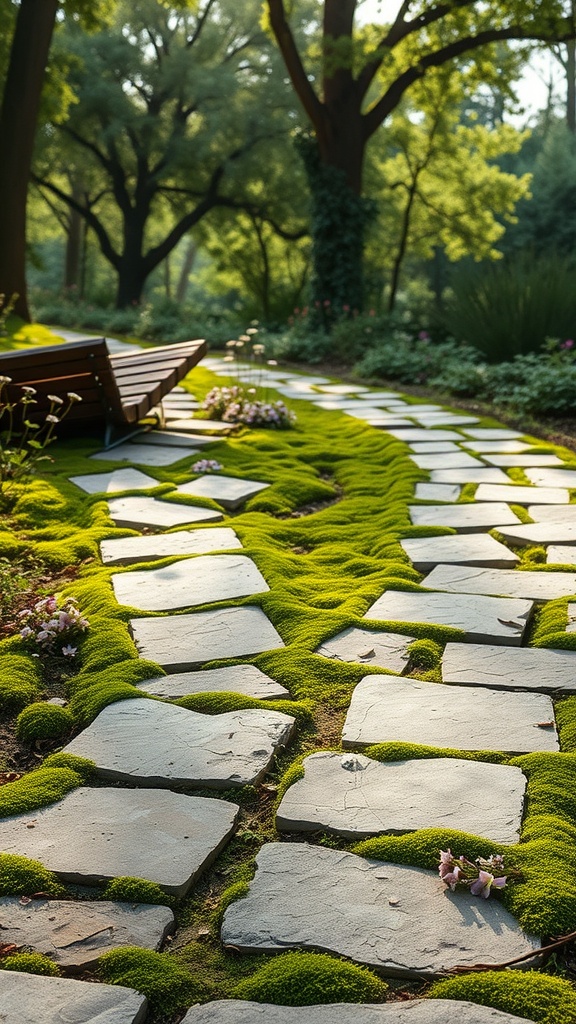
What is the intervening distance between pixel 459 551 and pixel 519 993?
2.49 m

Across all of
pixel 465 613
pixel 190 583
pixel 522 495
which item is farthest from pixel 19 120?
pixel 465 613

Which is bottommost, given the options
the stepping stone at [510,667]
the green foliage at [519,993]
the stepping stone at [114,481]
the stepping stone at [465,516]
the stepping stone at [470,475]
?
the green foliage at [519,993]

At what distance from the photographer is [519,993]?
1.50 m

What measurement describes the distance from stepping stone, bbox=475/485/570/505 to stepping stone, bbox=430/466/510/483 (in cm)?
16

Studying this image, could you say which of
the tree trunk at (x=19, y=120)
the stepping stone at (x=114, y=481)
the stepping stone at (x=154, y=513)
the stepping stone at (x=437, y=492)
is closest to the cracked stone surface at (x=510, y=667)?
the stepping stone at (x=154, y=513)

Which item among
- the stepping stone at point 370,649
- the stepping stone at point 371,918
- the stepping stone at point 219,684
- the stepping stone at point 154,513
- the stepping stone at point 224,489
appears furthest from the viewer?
the stepping stone at point 224,489

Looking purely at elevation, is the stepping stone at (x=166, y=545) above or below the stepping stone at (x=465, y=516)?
below

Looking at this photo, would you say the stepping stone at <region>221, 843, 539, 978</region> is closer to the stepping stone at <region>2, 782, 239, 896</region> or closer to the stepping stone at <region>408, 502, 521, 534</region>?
the stepping stone at <region>2, 782, 239, 896</region>

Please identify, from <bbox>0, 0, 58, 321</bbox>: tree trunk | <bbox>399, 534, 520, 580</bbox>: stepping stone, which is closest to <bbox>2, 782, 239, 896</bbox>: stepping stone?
<bbox>399, 534, 520, 580</bbox>: stepping stone

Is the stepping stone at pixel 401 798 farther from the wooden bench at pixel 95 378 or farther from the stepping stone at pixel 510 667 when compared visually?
the wooden bench at pixel 95 378

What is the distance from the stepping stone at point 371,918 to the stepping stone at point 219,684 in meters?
0.77

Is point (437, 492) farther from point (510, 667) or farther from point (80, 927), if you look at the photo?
point (80, 927)

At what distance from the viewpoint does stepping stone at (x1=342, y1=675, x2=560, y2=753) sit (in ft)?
7.59

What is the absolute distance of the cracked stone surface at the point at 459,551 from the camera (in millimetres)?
3746
